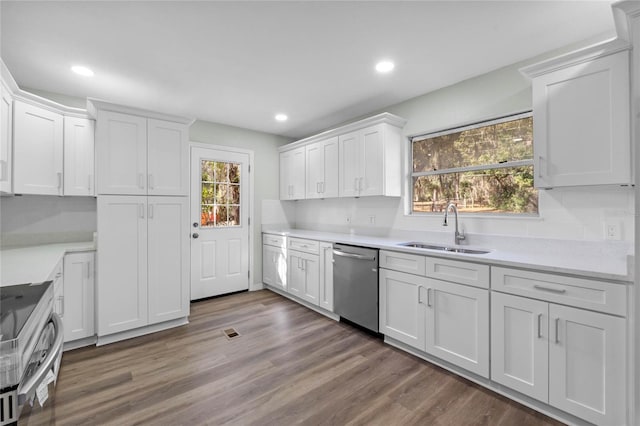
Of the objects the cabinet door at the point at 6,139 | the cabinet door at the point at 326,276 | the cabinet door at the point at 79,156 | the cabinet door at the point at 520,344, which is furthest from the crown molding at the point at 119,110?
the cabinet door at the point at 520,344

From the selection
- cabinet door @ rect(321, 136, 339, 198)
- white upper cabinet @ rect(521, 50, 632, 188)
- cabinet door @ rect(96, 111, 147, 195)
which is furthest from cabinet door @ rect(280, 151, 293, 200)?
white upper cabinet @ rect(521, 50, 632, 188)

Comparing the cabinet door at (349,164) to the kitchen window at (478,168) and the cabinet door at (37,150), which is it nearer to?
the kitchen window at (478,168)

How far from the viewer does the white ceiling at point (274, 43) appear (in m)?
1.85

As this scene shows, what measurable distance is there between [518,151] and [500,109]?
0.41 meters

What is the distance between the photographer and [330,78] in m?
2.79

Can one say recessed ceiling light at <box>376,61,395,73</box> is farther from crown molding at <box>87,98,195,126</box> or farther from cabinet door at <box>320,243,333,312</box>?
crown molding at <box>87,98,195,126</box>

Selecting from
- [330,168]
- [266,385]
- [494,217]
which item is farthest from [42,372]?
[330,168]

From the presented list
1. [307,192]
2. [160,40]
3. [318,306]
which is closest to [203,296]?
[318,306]

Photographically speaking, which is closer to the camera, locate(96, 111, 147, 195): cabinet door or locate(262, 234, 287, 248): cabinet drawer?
locate(96, 111, 147, 195): cabinet door

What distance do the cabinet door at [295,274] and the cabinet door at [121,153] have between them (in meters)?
1.89

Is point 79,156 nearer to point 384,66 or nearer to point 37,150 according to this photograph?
point 37,150

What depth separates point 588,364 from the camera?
5.32ft

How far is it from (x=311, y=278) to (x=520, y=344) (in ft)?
7.16

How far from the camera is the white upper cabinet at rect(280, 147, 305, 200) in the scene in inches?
171
